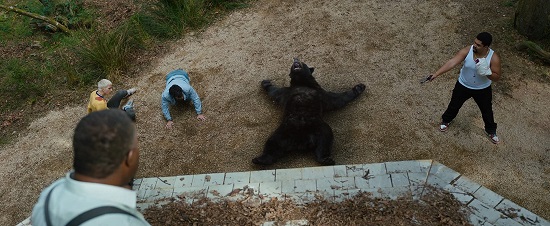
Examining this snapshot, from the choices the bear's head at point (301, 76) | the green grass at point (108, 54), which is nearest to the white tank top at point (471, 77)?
the bear's head at point (301, 76)

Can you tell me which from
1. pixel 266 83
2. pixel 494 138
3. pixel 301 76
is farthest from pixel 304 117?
pixel 494 138

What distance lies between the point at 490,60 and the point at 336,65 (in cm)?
285

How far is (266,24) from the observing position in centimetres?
857

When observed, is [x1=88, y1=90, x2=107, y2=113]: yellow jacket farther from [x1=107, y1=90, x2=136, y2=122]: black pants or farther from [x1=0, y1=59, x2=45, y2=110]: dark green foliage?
[x1=0, y1=59, x2=45, y2=110]: dark green foliage

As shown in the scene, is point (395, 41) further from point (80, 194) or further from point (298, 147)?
point (80, 194)

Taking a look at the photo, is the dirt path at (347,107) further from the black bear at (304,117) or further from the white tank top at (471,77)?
the white tank top at (471,77)

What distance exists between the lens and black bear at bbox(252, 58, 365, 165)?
551cm

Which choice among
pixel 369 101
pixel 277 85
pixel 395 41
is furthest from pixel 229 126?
pixel 395 41

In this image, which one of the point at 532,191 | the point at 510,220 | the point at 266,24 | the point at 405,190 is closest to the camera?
the point at 510,220

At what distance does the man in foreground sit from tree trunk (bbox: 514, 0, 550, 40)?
277 inches

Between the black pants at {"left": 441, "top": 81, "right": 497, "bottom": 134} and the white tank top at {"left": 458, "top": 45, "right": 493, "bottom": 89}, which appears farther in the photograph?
the black pants at {"left": 441, "top": 81, "right": 497, "bottom": 134}

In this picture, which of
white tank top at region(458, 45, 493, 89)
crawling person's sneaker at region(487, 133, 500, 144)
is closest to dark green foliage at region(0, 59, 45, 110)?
white tank top at region(458, 45, 493, 89)

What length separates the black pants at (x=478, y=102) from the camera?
5.16 m

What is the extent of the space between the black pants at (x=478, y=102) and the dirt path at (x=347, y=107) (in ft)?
0.75
